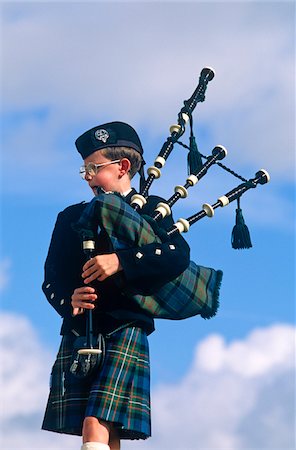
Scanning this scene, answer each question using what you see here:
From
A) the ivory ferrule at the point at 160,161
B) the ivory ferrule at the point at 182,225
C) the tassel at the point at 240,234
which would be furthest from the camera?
the tassel at the point at 240,234

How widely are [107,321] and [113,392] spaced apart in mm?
425

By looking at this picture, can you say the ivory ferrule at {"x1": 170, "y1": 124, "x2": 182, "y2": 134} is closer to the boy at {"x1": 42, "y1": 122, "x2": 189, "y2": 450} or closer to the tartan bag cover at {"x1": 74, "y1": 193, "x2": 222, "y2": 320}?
the boy at {"x1": 42, "y1": 122, "x2": 189, "y2": 450}

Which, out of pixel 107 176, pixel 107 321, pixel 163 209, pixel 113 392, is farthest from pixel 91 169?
pixel 113 392

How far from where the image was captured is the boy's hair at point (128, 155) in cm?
557

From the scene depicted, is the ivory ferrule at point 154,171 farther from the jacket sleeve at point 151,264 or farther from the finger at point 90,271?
the finger at point 90,271

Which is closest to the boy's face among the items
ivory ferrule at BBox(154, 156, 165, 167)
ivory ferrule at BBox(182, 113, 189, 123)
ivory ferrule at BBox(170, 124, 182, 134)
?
ivory ferrule at BBox(154, 156, 165, 167)

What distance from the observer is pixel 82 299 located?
5109 mm

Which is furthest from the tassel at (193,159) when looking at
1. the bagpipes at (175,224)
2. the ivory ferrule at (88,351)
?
the ivory ferrule at (88,351)

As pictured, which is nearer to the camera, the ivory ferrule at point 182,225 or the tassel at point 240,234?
the ivory ferrule at point 182,225

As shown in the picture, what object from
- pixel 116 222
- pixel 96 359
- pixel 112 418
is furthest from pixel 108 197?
pixel 112 418

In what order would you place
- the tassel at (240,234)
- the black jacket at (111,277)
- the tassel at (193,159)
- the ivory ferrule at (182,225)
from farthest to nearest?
the tassel at (240,234) < the tassel at (193,159) < the ivory ferrule at (182,225) < the black jacket at (111,277)

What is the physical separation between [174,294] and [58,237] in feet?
2.81

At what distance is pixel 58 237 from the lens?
5590 millimetres

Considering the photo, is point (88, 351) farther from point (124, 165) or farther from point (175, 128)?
point (175, 128)
